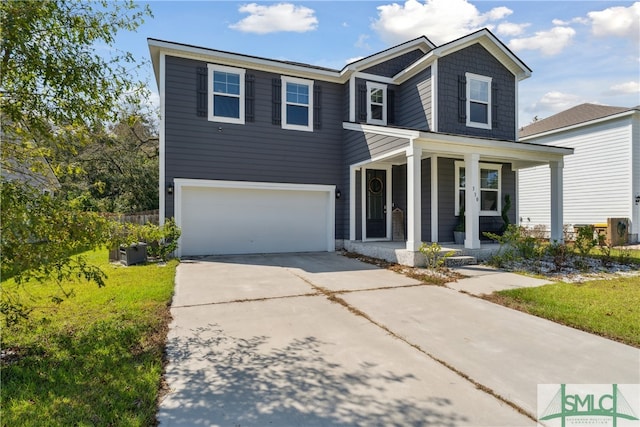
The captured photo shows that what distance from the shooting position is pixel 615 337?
11.9 ft

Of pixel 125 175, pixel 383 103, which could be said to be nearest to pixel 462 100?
pixel 383 103

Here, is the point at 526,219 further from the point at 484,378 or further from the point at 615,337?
the point at 484,378

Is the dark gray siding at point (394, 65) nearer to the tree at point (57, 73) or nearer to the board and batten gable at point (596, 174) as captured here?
the tree at point (57, 73)

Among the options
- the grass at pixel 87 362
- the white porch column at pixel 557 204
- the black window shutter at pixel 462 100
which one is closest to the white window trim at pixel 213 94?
the grass at pixel 87 362

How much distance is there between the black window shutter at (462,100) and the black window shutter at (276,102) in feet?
16.7

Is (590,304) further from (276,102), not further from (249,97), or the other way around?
(249,97)

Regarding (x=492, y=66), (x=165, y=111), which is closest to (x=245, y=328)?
(x=165, y=111)

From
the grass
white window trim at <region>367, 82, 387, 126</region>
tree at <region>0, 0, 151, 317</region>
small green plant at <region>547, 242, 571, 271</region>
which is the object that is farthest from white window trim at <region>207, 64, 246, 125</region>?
small green plant at <region>547, 242, 571, 271</region>

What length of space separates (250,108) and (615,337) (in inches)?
350

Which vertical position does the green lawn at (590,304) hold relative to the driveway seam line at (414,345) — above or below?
above

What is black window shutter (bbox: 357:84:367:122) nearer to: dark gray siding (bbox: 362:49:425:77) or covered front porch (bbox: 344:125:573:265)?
dark gray siding (bbox: 362:49:425:77)

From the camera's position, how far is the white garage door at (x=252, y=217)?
938 centimetres

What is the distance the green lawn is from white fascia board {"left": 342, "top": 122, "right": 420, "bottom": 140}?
3.66m

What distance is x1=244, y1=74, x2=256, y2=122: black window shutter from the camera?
9.61 meters
